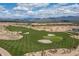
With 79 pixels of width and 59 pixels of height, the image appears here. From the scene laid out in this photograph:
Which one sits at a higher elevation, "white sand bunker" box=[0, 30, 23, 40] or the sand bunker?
"white sand bunker" box=[0, 30, 23, 40]

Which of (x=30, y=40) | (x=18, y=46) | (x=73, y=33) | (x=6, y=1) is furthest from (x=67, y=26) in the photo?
(x=6, y=1)

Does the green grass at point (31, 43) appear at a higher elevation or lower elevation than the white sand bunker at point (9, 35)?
lower

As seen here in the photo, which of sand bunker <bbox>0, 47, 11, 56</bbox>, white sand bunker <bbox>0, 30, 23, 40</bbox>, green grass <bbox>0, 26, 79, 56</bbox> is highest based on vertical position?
white sand bunker <bbox>0, 30, 23, 40</bbox>

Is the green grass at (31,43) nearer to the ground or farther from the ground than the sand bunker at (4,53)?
farther from the ground

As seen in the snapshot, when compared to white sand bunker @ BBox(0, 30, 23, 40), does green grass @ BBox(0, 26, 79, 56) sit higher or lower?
lower

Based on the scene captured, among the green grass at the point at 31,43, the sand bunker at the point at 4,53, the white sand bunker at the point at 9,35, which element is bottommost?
the sand bunker at the point at 4,53

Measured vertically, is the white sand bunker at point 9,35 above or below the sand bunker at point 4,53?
above

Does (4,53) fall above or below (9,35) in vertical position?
below

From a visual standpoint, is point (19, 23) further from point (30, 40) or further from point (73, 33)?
point (73, 33)
